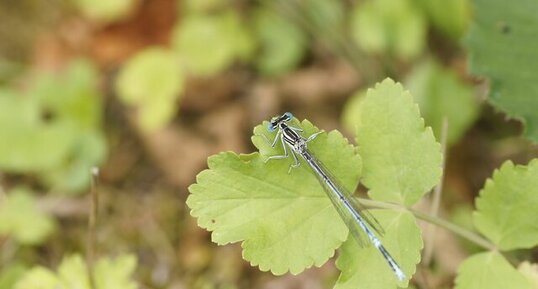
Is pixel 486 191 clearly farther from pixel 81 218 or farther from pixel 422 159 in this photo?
pixel 81 218

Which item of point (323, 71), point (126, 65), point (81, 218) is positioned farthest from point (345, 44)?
point (81, 218)

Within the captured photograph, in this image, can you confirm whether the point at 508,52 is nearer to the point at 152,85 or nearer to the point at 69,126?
the point at 152,85

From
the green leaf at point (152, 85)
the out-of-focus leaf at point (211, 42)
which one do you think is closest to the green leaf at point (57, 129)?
the green leaf at point (152, 85)

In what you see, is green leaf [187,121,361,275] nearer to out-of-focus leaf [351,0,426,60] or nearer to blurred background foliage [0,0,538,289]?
blurred background foliage [0,0,538,289]

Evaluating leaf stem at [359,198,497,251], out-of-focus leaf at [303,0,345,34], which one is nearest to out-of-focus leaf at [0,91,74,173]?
out-of-focus leaf at [303,0,345,34]

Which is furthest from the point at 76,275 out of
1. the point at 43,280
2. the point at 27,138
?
the point at 27,138

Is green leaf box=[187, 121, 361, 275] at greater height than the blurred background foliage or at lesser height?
lesser

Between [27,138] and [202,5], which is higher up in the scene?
[202,5]
